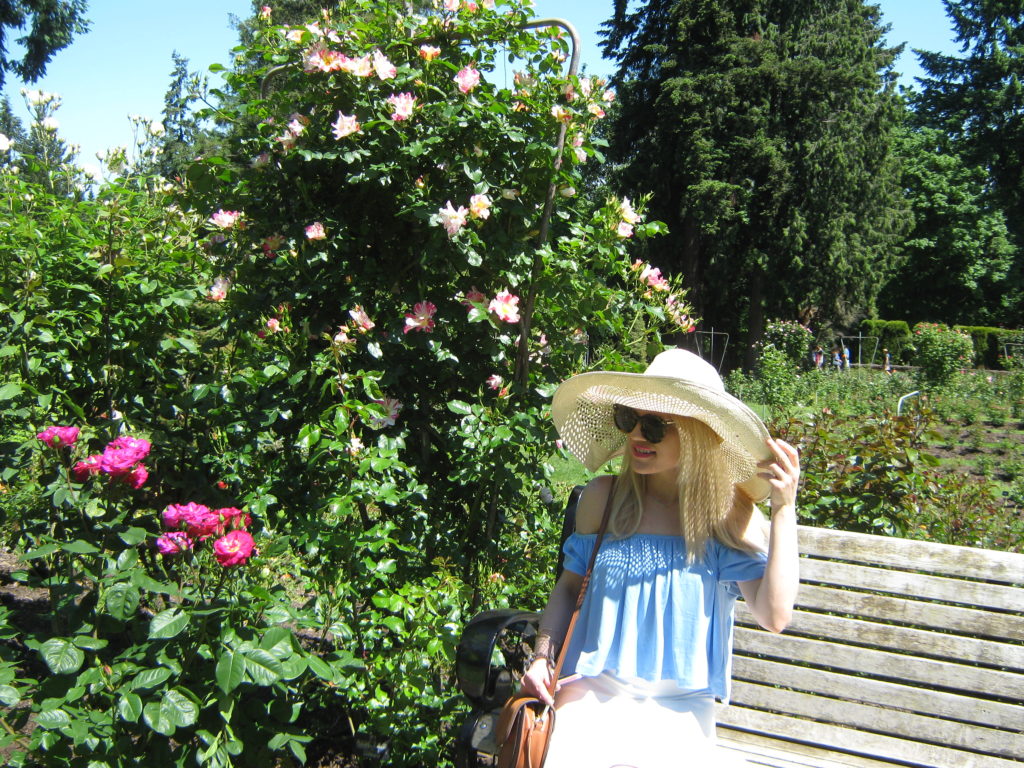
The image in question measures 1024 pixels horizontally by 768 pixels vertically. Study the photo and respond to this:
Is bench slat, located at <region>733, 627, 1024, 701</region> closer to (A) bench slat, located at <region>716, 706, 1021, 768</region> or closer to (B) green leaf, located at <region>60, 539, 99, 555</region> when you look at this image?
(A) bench slat, located at <region>716, 706, 1021, 768</region>

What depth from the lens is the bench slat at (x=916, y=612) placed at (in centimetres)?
200

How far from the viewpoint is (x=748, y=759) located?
6.89 ft

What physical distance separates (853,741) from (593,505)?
924 millimetres

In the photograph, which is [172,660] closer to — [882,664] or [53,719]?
[53,719]

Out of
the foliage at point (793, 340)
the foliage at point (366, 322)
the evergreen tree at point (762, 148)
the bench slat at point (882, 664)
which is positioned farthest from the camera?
the evergreen tree at point (762, 148)

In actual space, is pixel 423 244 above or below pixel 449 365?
above

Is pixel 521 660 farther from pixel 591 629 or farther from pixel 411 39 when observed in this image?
pixel 411 39

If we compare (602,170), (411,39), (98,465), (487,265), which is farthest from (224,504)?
(602,170)

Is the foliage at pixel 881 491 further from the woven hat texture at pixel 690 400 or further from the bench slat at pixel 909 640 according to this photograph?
the woven hat texture at pixel 690 400

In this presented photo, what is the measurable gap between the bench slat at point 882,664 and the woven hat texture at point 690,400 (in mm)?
511

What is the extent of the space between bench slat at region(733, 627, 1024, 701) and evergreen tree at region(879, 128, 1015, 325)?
114 feet

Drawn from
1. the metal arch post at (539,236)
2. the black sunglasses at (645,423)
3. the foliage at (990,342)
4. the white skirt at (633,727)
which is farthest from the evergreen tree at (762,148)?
the white skirt at (633,727)

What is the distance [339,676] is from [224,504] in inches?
40.4

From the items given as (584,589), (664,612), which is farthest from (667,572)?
(584,589)
